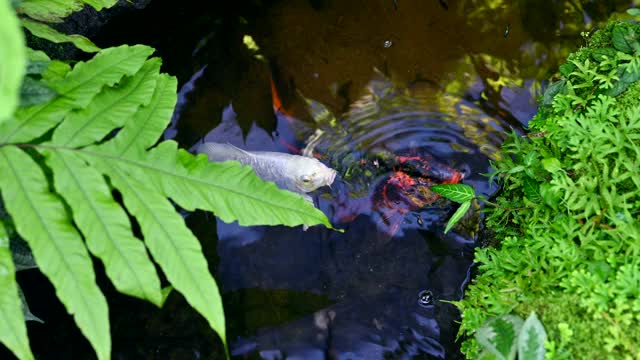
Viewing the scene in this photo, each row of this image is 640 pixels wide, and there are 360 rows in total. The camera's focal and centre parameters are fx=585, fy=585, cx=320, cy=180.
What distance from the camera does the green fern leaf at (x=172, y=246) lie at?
1.73 m

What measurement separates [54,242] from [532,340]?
1437 mm

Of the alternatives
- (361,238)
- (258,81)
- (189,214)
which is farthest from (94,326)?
(258,81)

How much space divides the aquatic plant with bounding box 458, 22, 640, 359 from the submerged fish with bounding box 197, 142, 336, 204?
2.79 ft

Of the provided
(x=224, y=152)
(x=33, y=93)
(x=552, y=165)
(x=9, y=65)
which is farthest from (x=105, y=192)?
(x=552, y=165)

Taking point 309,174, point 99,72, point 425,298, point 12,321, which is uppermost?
point 99,72

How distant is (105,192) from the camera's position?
1766mm

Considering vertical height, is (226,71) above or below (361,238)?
above

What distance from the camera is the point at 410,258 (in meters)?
2.83

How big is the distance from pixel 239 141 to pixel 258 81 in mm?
394

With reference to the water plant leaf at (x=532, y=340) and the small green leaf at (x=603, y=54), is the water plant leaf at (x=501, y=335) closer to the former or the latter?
the water plant leaf at (x=532, y=340)

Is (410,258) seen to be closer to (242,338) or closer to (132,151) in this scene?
(242,338)

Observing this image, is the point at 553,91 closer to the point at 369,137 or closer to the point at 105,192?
the point at 369,137

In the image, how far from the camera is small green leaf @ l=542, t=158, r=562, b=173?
210 cm

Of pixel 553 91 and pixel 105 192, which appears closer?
pixel 105 192
